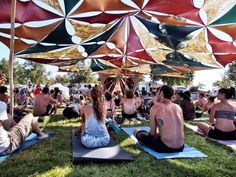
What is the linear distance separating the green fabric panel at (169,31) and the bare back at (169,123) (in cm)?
395

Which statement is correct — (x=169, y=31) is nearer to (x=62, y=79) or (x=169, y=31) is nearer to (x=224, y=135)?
(x=224, y=135)

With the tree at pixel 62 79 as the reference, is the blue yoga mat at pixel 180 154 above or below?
below

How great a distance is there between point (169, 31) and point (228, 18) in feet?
6.37

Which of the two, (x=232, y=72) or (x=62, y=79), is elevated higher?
(x=232, y=72)

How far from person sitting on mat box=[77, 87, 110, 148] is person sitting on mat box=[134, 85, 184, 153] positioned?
976 millimetres

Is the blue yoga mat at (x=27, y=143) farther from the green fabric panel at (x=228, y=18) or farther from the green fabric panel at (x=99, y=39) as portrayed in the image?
the green fabric panel at (x=228, y=18)

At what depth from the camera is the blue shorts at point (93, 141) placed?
14.9 ft

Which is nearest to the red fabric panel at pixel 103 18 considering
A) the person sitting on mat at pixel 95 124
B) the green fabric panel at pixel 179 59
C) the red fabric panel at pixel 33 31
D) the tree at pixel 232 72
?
the red fabric panel at pixel 33 31

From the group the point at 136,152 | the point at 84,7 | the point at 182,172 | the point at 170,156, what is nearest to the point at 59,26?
the point at 84,7

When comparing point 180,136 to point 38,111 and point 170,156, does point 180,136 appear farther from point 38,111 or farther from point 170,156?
point 38,111

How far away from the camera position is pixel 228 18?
6680mm

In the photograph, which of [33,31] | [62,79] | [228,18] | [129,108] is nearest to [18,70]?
[62,79]

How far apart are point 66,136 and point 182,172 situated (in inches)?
128

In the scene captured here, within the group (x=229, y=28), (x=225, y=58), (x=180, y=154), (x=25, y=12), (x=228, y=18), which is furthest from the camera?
(x=225, y=58)
